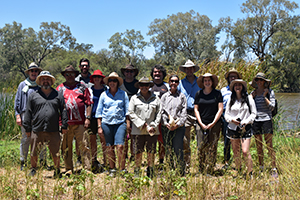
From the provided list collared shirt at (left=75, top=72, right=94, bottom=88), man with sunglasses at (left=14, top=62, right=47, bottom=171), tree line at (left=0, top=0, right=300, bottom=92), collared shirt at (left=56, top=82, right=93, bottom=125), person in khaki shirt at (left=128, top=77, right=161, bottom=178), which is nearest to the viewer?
person in khaki shirt at (left=128, top=77, right=161, bottom=178)

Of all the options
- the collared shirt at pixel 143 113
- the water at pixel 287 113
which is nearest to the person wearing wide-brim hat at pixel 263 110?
the water at pixel 287 113

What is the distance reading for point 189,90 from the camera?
17.3ft

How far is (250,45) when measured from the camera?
35594 millimetres

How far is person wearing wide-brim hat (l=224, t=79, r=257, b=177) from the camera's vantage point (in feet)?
14.7

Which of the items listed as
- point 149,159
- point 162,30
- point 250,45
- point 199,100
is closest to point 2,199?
point 149,159

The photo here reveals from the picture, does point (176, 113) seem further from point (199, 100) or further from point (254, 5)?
point (254, 5)

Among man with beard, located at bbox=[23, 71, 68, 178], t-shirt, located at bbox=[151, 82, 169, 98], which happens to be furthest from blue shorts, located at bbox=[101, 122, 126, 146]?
t-shirt, located at bbox=[151, 82, 169, 98]

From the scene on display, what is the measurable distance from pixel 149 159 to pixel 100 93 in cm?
173

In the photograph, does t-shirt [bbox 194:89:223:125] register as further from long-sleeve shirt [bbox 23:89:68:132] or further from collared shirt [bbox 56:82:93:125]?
long-sleeve shirt [bbox 23:89:68:132]

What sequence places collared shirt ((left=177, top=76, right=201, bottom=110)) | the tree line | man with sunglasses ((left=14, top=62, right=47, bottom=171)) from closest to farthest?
1. man with sunglasses ((left=14, top=62, right=47, bottom=171))
2. collared shirt ((left=177, top=76, right=201, bottom=110))
3. the tree line

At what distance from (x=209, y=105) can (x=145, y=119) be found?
3.96 ft

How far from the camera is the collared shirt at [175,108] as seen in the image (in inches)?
185

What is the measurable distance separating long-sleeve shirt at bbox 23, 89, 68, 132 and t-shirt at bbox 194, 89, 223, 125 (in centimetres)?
248

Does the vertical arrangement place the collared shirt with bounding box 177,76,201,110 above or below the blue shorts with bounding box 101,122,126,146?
above
